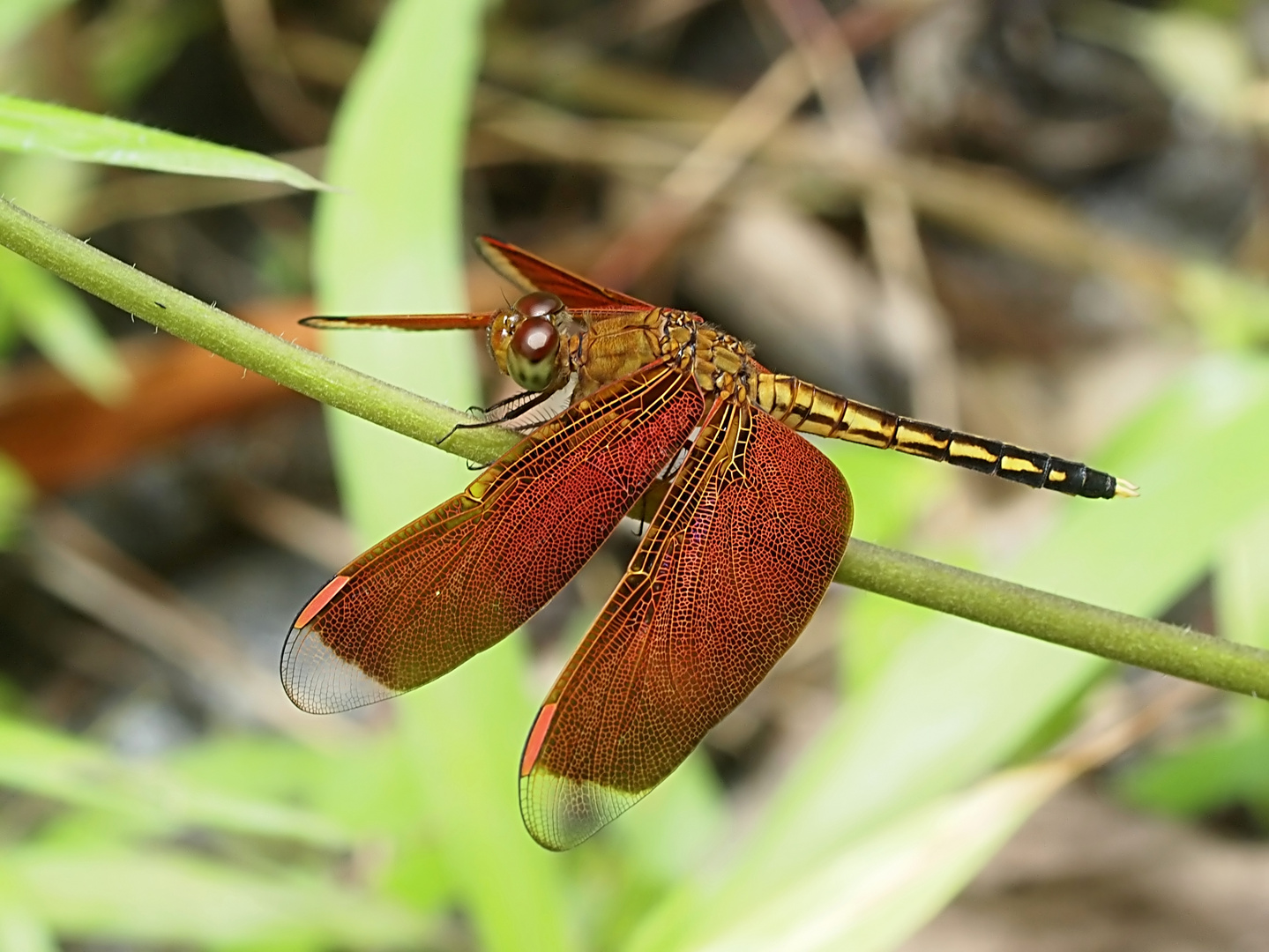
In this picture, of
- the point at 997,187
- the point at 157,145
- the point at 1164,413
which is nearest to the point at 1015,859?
the point at 1164,413

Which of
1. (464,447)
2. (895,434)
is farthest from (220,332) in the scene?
(895,434)

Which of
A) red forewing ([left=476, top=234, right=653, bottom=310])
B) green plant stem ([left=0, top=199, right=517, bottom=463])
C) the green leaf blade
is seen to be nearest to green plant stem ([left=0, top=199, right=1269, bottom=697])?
green plant stem ([left=0, top=199, right=517, bottom=463])

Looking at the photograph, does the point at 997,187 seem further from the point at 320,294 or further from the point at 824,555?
the point at 824,555

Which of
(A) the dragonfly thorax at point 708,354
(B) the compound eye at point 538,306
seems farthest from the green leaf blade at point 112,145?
(A) the dragonfly thorax at point 708,354

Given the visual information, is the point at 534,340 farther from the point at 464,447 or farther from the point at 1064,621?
the point at 1064,621

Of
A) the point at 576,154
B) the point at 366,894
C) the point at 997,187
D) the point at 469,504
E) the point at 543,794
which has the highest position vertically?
the point at 576,154

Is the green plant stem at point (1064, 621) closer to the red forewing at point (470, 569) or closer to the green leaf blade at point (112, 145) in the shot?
the red forewing at point (470, 569)
